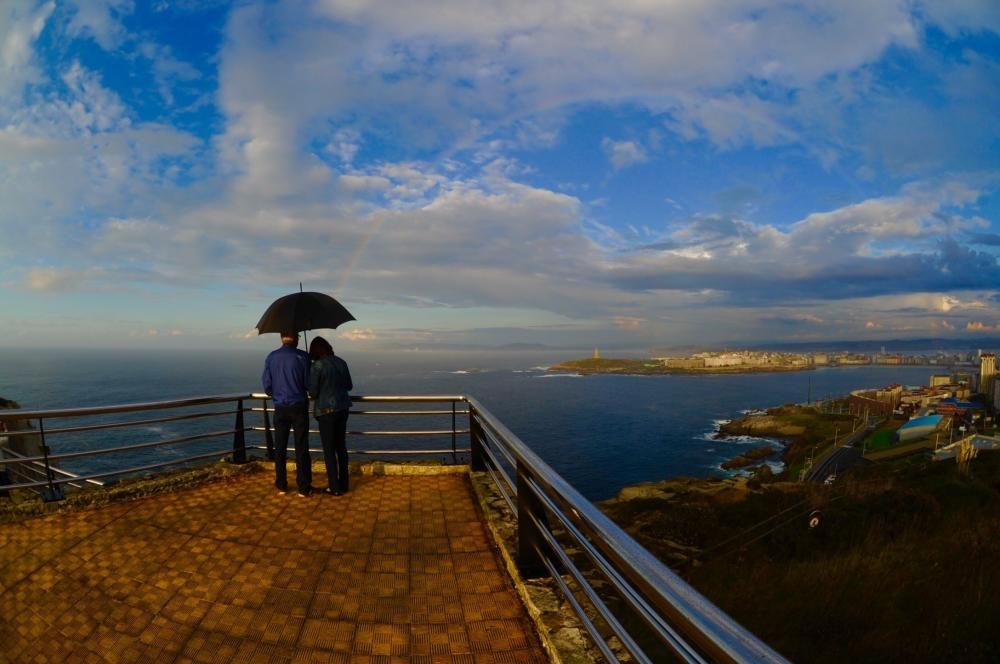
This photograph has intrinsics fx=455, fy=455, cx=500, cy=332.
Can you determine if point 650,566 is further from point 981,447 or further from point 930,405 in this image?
point 930,405

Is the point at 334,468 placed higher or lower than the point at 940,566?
higher

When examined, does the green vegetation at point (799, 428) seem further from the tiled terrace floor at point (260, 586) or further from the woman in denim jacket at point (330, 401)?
the tiled terrace floor at point (260, 586)

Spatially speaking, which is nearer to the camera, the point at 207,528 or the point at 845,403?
the point at 207,528

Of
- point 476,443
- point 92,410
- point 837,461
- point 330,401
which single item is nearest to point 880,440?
point 837,461

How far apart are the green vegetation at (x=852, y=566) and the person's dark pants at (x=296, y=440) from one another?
7.10 meters

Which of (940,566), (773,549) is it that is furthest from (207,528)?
(773,549)

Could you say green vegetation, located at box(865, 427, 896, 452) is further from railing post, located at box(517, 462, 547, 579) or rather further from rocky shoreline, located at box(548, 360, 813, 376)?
rocky shoreline, located at box(548, 360, 813, 376)

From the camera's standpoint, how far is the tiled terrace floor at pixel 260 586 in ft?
9.21

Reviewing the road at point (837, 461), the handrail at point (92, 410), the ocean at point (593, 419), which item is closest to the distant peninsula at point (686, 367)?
the ocean at point (593, 419)

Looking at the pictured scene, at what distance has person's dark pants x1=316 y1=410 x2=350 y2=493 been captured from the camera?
5109 millimetres

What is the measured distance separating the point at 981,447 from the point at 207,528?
5791 centimetres

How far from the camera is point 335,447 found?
17.4 ft

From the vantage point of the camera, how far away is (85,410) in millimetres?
4914

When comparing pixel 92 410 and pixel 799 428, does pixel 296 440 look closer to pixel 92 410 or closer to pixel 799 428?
pixel 92 410
